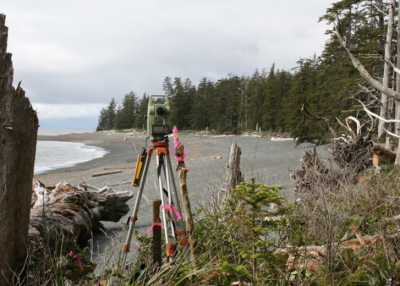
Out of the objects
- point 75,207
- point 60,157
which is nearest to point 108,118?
point 60,157

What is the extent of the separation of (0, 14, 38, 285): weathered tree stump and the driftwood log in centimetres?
140

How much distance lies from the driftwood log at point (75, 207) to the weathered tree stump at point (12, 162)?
1.40 m

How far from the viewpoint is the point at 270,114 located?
45.5 meters

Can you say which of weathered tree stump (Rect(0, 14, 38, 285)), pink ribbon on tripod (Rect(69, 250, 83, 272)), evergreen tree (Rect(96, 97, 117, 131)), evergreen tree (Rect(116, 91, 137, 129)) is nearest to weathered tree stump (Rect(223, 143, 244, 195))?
pink ribbon on tripod (Rect(69, 250, 83, 272))

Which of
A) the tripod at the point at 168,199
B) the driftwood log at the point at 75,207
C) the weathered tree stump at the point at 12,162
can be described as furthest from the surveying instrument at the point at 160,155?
the driftwood log at the point at 75,207

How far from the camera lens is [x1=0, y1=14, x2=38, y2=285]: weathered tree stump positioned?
2.16 m

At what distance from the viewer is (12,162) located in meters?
2.20

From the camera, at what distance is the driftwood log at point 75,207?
4.31 metres

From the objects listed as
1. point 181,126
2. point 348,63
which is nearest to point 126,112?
point 181,126

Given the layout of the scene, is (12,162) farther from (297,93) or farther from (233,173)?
(297,93)

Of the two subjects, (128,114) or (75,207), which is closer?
(75,207)

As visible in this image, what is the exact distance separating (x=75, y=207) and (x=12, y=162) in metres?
2.96

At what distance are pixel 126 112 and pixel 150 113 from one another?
7585 cm

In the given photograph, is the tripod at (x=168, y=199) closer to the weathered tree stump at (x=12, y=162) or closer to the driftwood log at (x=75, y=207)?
the weathered tree stump at (x=12, y=162)
